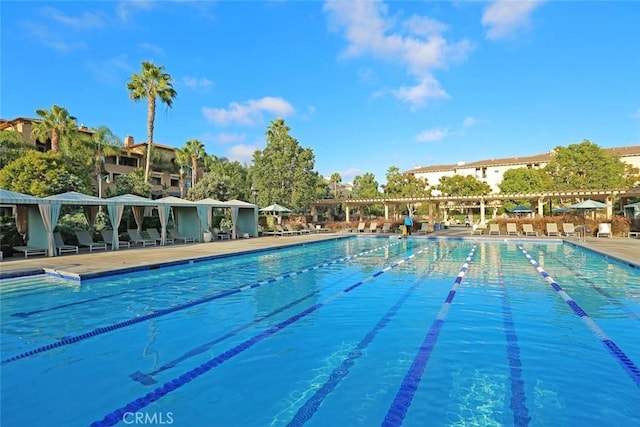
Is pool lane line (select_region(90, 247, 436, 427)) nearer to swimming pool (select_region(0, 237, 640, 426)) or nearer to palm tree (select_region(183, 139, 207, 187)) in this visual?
swimming pool (select_region(0, 237, 640, 426))

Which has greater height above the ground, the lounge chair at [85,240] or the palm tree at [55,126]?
the palm tree at [55,126]

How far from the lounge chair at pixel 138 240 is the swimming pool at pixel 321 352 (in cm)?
744

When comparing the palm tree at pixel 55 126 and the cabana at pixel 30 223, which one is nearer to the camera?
the cabana at pixel 30 223

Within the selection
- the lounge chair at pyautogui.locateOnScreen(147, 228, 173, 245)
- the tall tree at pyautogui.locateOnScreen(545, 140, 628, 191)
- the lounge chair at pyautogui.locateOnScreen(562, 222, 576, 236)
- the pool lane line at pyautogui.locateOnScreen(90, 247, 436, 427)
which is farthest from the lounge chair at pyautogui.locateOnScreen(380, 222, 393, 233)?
the tall tree at pyautogui.locateOnScreen(545, 140, 628, 191)

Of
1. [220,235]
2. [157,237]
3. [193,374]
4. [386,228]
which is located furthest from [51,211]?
[386,228]

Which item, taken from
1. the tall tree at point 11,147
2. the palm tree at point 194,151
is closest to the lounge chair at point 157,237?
the tall tree at point 11,147

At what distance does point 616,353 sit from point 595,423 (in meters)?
2.00

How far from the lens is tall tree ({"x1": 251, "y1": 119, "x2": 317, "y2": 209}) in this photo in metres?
30.3

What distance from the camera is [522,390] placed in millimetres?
3523

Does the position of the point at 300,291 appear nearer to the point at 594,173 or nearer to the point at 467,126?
the point at 467,126

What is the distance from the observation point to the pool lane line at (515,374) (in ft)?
10.0

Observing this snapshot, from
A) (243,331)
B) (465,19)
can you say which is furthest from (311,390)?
(465,19)

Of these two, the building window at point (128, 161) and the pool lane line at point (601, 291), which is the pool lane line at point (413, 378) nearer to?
the pool lane line at point (601, 291)

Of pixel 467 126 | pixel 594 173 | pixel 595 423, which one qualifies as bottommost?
pixel 595 423
